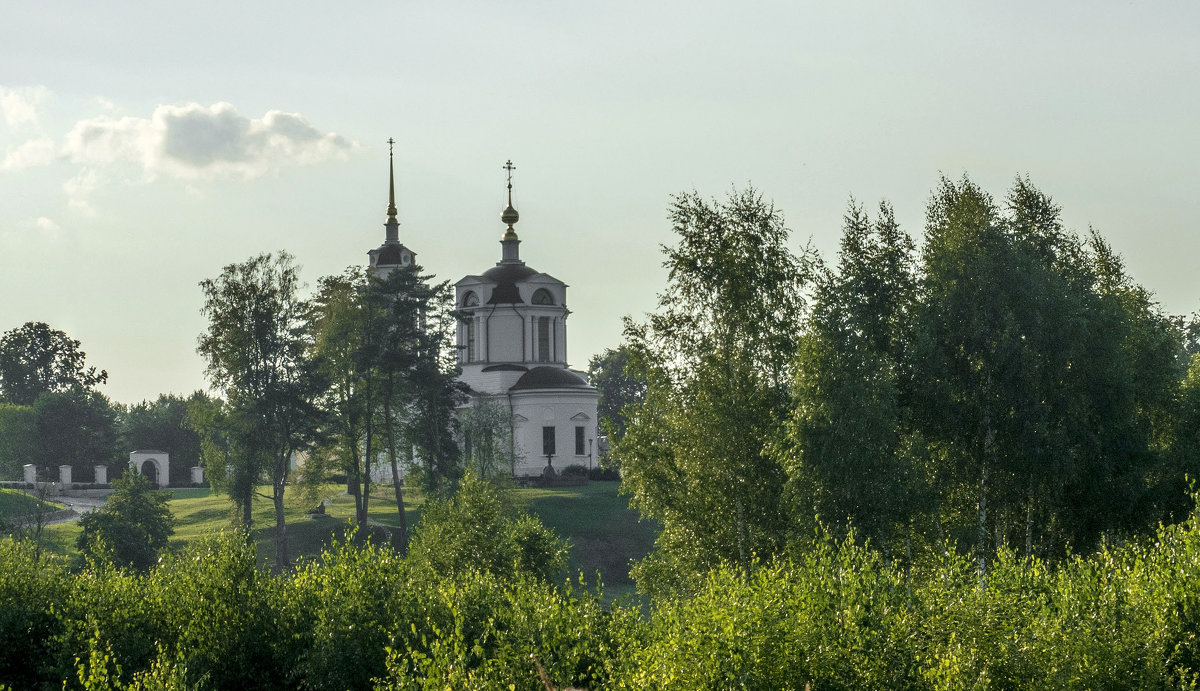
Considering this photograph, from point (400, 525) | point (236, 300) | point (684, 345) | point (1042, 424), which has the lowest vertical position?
point (400, 525)

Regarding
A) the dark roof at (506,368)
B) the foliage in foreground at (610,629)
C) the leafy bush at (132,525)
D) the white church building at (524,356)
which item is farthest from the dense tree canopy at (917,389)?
the dark roof at (506,368)

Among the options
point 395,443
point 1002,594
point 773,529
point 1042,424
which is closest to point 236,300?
point 395,443

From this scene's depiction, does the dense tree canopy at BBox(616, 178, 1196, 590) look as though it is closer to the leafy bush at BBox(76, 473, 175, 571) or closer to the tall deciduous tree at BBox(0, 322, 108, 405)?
the leafy bush at BBox(76, 473, 175, 571)

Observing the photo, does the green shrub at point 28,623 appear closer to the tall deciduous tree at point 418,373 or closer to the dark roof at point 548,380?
the tall deciduous tree at point 418,373

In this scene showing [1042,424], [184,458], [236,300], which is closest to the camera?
[1042,424]

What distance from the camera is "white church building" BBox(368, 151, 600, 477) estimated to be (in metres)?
67.4

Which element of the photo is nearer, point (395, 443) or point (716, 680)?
point (716, 680)

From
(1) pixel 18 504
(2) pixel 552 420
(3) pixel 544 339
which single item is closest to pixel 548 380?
(2) pixel 552 420

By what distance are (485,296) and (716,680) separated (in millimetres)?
58892

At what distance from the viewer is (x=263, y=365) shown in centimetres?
4725

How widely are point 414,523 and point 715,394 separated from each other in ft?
86.5

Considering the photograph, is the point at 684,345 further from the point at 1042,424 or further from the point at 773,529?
the point at 1042,424

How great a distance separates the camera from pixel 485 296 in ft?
Result: 232

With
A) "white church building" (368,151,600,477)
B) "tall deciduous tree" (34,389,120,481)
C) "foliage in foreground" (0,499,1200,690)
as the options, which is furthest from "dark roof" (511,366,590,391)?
"foliage in foreground" (0,499,1200,690)
